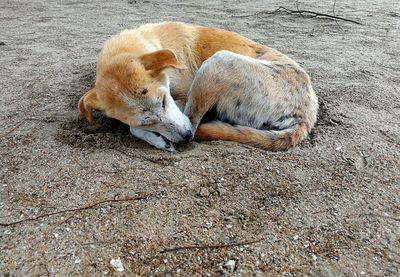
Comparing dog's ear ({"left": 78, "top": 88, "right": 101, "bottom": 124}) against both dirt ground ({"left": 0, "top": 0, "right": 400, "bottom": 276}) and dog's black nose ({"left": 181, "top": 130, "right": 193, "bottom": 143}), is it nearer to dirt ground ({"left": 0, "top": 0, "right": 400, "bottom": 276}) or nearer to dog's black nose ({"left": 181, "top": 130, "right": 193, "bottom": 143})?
dirt ground ({"left": 0, "top": 0, "right": 400, "bottom": 276})

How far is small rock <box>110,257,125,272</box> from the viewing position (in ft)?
6.88

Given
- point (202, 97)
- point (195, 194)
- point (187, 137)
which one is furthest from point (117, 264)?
point (202, 97)

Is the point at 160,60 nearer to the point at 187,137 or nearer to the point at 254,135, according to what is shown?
the point at 187,137

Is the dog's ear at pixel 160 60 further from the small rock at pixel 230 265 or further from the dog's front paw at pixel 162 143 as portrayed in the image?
the small rock at pixel 230 265

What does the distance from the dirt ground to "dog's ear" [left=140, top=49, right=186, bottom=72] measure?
2.18 ft

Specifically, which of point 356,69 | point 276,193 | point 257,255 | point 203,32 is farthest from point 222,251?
point 356,69

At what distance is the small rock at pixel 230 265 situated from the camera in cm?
213

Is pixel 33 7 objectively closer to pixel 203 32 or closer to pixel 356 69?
pixel 203 32

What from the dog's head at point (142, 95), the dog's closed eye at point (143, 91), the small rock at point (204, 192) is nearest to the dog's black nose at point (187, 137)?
the dog's head at point (142, 95)

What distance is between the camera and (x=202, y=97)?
3424 mm

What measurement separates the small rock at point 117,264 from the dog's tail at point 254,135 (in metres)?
1.45

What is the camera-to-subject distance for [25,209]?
2.49 metres

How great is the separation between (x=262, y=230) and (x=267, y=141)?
3.24ft

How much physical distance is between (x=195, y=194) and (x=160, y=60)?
1201 millimetres
